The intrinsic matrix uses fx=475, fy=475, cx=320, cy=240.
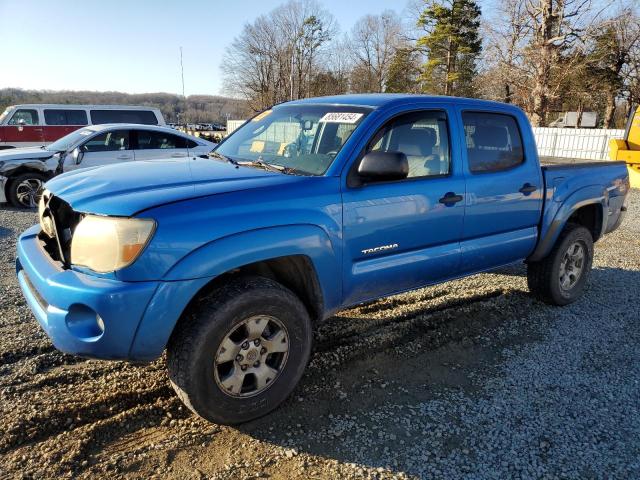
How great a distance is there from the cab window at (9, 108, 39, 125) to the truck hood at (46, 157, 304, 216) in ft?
46.3

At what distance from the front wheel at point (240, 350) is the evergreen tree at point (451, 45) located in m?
45.4

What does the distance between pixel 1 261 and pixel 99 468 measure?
4500 mm

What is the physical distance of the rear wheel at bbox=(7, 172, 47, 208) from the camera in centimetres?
931

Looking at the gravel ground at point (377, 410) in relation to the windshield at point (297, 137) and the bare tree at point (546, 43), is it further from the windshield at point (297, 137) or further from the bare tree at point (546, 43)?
the bare tree at point (546, 43)

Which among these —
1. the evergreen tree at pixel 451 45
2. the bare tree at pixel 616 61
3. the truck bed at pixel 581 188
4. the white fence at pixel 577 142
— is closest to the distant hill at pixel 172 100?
the evergreen tree at pixel 451 45

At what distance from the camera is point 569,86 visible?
35.5 m

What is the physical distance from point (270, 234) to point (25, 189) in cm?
883

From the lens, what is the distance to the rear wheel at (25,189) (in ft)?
30.6

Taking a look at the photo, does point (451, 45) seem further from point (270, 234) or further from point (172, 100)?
point (172, 100)

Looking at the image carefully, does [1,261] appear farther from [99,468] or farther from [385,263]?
[385,263]

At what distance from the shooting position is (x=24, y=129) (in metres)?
14.7

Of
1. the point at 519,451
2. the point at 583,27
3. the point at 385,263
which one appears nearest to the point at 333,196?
the point at 385,263

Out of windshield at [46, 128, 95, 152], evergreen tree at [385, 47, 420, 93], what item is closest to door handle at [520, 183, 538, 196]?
windshield at [46, 128, 95, 152]

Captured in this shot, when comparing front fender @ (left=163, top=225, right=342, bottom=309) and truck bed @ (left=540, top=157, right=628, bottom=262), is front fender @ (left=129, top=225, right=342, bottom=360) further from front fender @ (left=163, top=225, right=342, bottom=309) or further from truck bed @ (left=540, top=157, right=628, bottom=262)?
truck bed @ (left=540, top=157, right=628, bottom=262)
